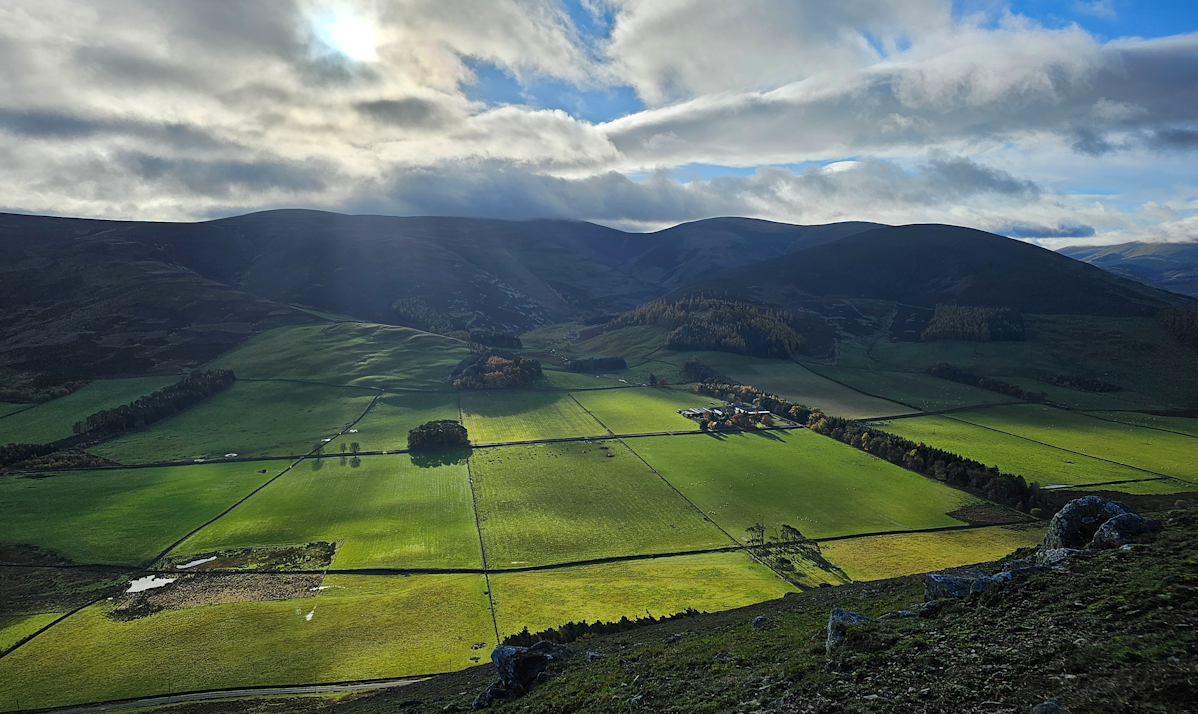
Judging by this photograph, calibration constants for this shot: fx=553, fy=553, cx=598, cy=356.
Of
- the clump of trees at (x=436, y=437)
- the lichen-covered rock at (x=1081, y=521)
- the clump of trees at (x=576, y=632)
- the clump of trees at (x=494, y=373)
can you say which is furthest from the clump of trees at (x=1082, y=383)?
the clump of trees at (x=436, y=437)

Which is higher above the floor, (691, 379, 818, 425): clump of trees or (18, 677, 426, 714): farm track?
(691, 379, 818, 425): clump of trees

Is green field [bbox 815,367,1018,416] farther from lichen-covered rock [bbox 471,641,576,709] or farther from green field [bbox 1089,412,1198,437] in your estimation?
lichen-covered rock [bbox 471,641,576,709]

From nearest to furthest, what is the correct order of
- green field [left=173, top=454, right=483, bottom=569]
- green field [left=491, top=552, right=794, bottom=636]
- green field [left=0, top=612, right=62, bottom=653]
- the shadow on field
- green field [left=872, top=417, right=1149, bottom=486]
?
green field [left=0, top=612, right=62, bottom=653], green field [left=491, top=552, right=794, bottom=636], green field [left=173, top=454, right=483, bottom=569], green field [left=872, top=417, right=1149, bottom=486], the shadow on field

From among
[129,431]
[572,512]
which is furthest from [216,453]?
[572,512]

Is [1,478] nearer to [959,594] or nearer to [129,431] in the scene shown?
[129,431]

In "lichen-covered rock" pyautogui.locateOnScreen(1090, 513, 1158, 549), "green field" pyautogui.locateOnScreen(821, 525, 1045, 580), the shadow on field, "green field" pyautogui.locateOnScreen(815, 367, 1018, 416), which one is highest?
"lichen-covered rock" pyautogui.locateOnScreen(1090, 513, 1158, 549)

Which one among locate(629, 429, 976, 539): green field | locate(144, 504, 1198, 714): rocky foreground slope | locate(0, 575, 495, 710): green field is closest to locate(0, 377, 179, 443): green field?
locate(0, 575, 495, 710): green field

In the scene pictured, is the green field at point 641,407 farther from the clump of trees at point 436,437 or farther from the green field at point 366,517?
the green field at point 366,517
